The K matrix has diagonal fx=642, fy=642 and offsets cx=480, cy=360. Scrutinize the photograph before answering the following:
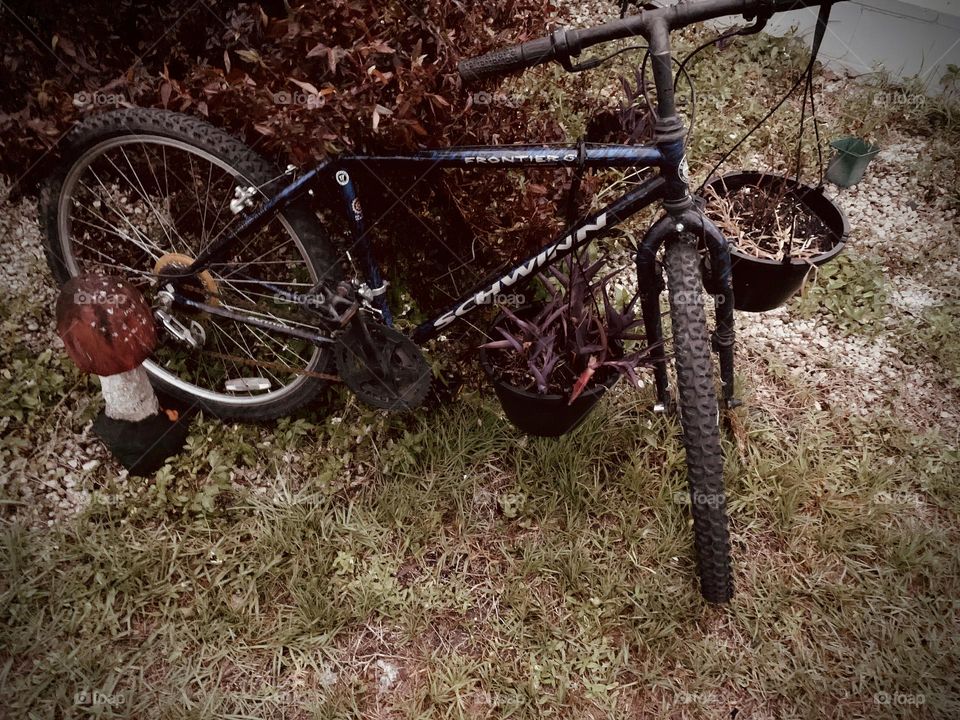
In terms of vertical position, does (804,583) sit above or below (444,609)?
below

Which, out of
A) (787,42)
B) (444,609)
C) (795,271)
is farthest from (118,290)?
(787,42)

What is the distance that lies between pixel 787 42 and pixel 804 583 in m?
4.09

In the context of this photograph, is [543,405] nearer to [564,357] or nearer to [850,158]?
[564,357]

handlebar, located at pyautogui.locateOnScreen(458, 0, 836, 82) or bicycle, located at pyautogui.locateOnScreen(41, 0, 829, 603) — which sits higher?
handlebar, located at pyautogui.locateOnScreen(458, 0, 836, 82)

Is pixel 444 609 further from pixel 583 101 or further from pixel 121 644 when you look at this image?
pixel 583 101

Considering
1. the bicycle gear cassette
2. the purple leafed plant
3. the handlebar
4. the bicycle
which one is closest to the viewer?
the handlebar

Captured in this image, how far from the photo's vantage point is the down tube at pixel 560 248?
6.95 feet

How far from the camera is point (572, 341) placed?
8.35 feet

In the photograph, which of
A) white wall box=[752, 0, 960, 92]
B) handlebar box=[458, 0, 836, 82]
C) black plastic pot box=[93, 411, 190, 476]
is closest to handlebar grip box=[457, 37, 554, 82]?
handlebar box=[458, 0, 836, 82]

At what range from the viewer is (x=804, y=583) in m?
2.55

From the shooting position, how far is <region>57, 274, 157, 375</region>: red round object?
7.58ft

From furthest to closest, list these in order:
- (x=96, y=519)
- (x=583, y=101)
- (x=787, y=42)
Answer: (x=787, y=42)
(x=583, y=101)
(x=96, y=519)

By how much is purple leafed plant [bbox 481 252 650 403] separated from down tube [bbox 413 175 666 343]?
0.46 feet

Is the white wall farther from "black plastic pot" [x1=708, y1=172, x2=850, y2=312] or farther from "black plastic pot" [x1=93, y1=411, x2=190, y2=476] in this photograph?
"black plastic pot" [x1=93, y1=411, x2=190, y2=476]
